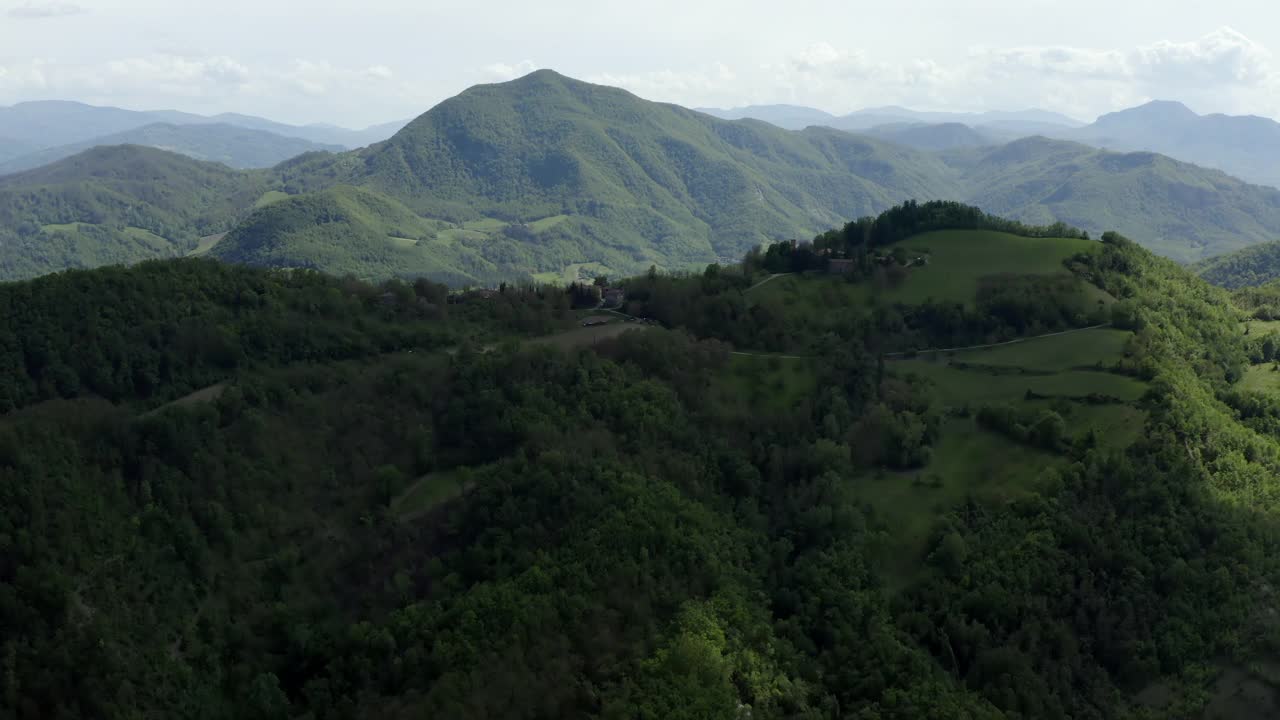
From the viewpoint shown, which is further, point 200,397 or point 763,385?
point 763,385

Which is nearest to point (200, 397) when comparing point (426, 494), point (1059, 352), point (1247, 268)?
point (426, 494)

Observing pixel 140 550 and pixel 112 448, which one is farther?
pixel 112 448

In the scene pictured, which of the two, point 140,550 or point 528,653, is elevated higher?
point 140,550

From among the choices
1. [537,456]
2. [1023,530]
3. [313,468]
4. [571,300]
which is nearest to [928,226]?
[571,300]

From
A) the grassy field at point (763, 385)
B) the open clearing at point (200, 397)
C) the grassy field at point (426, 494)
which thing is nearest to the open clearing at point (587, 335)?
the grassy field at point (763, 385)

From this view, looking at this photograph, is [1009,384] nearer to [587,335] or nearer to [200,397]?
[587,335]

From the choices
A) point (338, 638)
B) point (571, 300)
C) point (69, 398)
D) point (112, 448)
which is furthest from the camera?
point (571, 300)

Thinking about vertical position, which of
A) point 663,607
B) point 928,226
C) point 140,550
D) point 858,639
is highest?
point 928,226

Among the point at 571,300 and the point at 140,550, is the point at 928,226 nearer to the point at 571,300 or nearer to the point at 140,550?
the point at 571,300
